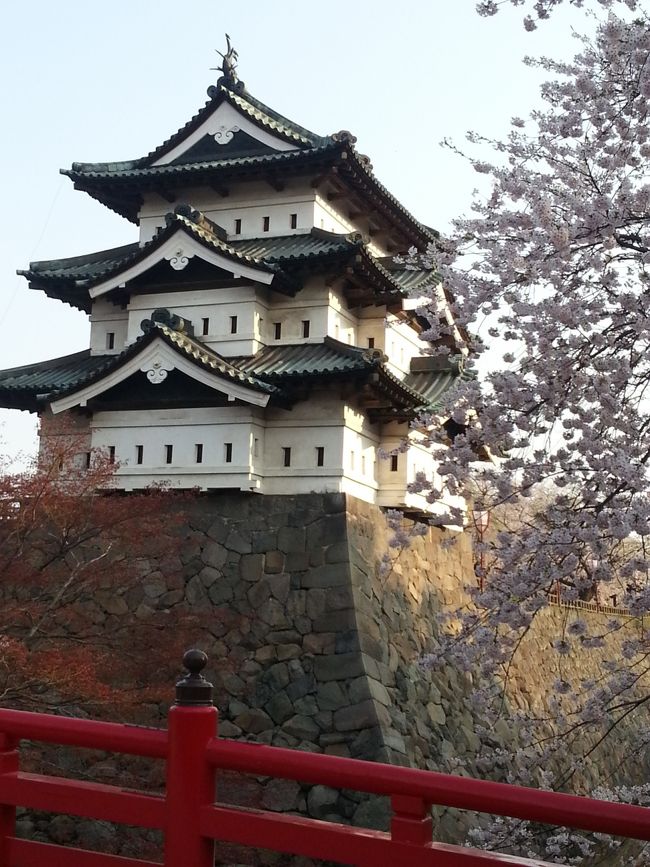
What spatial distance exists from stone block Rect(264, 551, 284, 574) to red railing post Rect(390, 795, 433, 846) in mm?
8586

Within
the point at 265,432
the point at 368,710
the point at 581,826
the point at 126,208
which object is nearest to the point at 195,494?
the point at 265,432

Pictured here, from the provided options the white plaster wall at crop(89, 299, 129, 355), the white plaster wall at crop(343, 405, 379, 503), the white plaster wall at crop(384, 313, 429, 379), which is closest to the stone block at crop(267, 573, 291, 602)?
the white plaster wall at crop(343, 405, 379, 503)

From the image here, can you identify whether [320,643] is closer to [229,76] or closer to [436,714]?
[436,714]

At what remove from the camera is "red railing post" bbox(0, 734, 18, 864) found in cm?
351

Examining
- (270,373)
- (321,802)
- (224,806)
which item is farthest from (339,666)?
(224,806)

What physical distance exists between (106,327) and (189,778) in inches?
439

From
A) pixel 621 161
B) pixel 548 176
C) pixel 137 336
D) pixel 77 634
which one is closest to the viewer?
pixel 621 161

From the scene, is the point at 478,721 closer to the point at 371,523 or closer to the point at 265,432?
the point at 371,523

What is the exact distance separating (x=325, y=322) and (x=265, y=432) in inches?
66.2

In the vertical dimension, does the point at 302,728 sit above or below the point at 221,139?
below

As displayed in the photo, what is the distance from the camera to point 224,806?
3.24m

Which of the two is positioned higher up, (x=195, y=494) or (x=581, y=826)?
(x=195, y=494)

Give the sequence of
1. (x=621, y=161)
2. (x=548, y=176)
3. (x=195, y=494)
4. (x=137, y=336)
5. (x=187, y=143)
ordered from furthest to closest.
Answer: (x=187, y=143)
(x=137, y=336)
(x=195, y=494)
(x=548, y=176)
(x=621, y=161)

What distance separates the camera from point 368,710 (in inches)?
407
